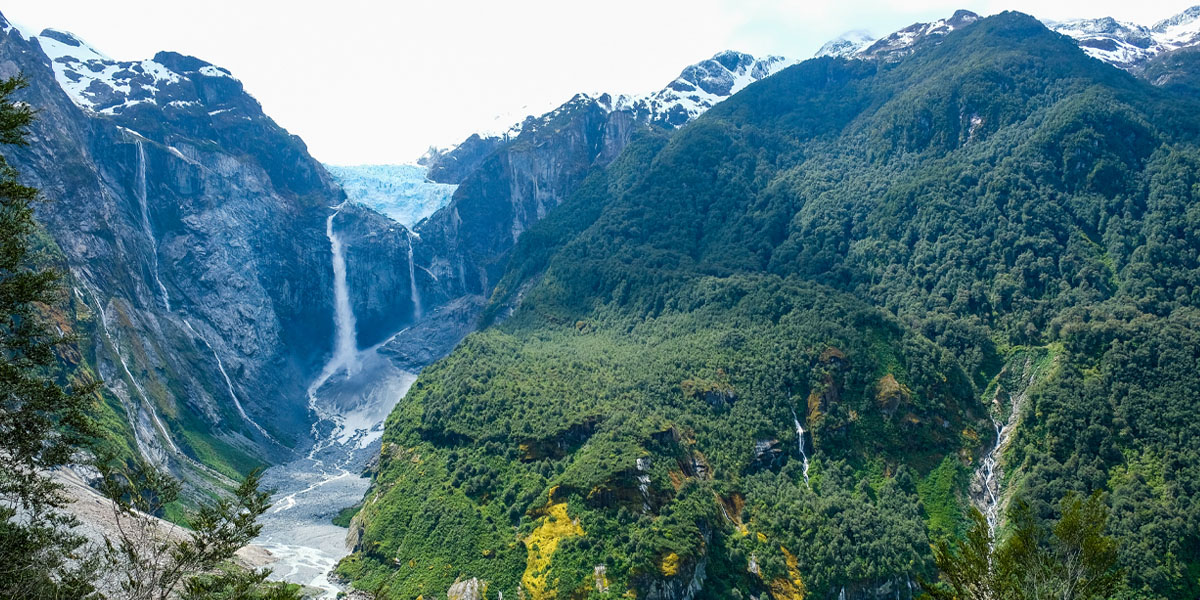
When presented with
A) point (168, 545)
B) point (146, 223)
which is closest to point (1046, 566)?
point (168, 545)

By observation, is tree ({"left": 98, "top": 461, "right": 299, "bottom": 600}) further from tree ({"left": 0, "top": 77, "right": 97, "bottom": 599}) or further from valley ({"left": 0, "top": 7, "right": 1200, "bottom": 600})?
valley ({"left": 0, "top": 7, "right": 1200, "bottom": 600})

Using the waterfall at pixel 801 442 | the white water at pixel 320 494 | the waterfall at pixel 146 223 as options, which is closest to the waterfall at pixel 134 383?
the white water at pixel 320 494

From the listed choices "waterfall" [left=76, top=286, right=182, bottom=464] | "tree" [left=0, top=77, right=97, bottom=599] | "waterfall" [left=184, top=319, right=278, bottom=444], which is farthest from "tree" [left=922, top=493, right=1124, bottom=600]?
"waterfall" [left=184, top=319, right=278, bottom=444]

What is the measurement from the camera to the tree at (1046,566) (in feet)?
111

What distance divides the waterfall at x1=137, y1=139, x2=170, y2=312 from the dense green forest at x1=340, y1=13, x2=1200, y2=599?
8026 cm

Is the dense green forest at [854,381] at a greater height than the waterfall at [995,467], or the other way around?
the dense green forest at [854,381]

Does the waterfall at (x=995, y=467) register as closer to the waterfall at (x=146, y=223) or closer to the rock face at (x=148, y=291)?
the rock face at (x=148, y=291)

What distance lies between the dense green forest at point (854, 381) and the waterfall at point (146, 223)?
263 feet

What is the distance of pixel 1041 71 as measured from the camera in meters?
182

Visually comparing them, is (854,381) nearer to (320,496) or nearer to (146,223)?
(320,496)

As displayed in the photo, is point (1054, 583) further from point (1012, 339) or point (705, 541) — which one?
point (1012, 339)

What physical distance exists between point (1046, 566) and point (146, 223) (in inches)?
8336

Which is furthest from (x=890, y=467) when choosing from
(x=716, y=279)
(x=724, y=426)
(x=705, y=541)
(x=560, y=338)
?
(x=560, y=338)

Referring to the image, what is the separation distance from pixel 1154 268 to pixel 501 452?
114159mm
